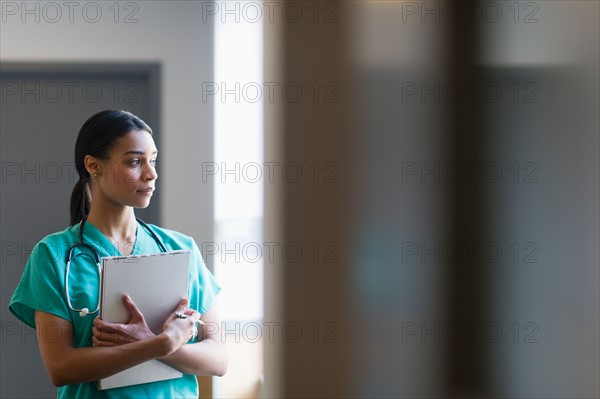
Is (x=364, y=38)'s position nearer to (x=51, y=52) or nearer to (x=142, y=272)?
(x=142, y=272)

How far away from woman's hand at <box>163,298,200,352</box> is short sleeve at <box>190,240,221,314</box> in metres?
0.06

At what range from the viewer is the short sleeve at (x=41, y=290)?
73cm

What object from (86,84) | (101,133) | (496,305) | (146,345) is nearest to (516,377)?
(496,305)

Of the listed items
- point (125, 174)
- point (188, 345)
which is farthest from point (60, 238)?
point (188, 345)

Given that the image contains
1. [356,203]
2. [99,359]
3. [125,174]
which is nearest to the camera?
[356,203]

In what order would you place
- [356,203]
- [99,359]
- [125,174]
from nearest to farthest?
1. [356,203]
2. [99,359]
3. [125,174]

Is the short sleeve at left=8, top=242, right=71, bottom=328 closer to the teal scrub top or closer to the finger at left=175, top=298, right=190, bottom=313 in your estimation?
the teal scrub top

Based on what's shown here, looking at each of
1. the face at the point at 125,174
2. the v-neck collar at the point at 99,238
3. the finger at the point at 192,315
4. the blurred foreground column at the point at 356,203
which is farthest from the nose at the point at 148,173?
the blurred foreground column at the point at 356,203

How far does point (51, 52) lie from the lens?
1399 millimetres

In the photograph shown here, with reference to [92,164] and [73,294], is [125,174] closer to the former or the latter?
[92,164]

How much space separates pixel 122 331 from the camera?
71 cm

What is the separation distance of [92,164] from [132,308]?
23cm

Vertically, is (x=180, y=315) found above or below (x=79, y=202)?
below

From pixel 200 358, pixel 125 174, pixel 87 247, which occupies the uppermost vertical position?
pixel 125 174
